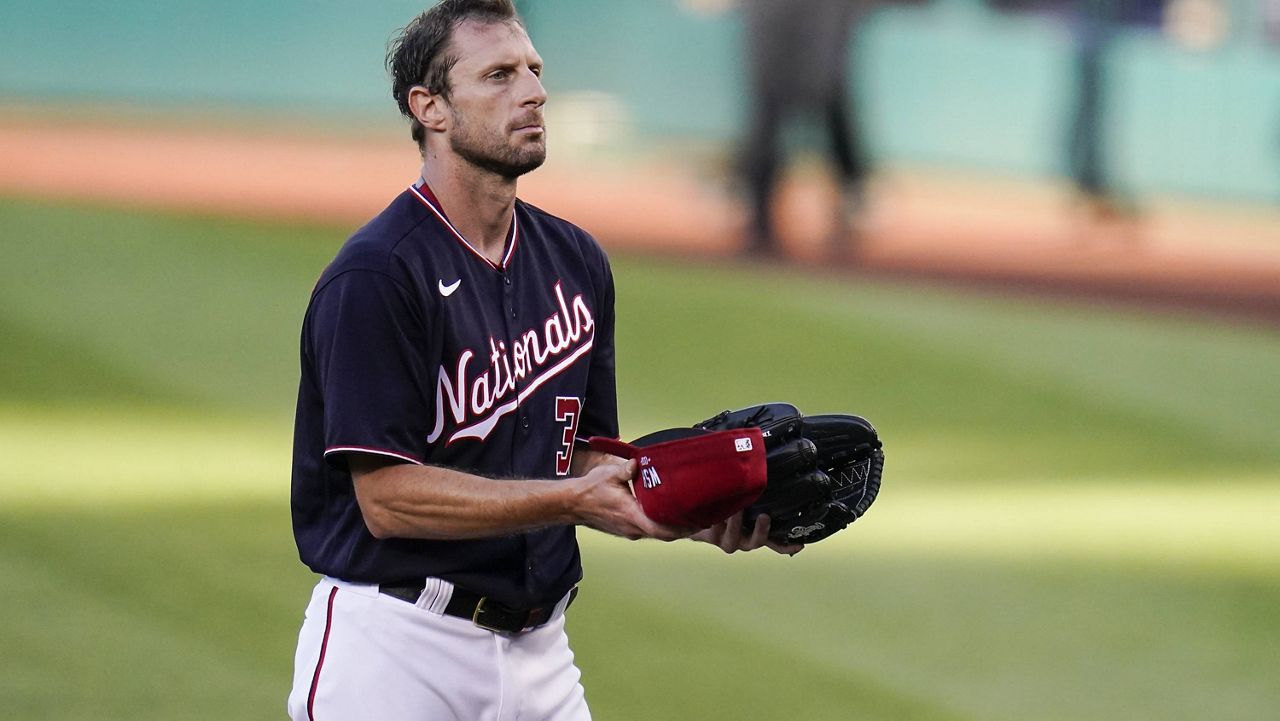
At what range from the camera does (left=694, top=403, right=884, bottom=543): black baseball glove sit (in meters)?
3.03

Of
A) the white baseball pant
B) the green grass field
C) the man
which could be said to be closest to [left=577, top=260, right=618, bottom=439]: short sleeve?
the man

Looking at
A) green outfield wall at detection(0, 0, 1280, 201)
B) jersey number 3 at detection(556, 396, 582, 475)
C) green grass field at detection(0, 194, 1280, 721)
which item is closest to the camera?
jersey number 3 at detection(556, 396, 582, 475)

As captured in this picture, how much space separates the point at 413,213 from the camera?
308cm

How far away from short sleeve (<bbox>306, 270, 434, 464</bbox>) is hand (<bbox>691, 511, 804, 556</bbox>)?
613mm

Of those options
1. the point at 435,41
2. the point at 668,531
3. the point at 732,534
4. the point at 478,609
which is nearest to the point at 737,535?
the point at 732,534

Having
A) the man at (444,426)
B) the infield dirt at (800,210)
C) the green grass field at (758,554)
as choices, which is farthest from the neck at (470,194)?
the infield dirt at (800,210)

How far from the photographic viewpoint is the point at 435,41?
3123 millimetres

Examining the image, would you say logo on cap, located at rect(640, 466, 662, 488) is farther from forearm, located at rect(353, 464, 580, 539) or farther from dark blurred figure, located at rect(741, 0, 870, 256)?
dark blurred figure, located at rect(741, 0, 870, 256)

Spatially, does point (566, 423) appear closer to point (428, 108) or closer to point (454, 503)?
point (454, 503)

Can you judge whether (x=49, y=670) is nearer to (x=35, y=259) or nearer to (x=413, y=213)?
(x=413, y=213)

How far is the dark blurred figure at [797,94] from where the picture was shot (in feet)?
41.6

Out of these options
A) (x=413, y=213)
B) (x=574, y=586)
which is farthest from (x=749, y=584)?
(x=413, y=213)

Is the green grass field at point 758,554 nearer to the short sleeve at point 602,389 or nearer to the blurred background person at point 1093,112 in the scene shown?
the blurred background person at point 1093,112

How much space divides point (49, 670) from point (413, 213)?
11.0 feet
